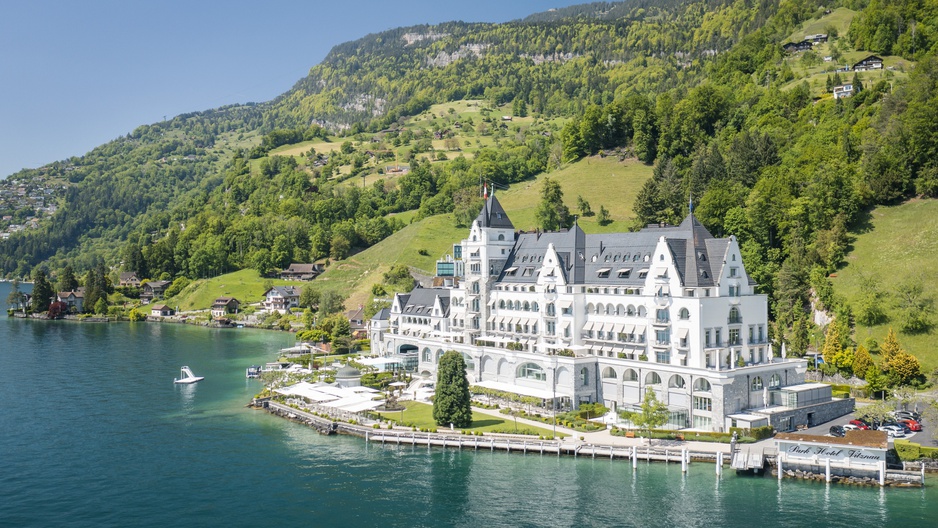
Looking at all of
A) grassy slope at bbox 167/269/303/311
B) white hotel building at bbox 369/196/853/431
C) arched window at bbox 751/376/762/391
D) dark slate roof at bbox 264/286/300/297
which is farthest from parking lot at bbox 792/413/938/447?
grassy slope at bbox 167/269/303/311

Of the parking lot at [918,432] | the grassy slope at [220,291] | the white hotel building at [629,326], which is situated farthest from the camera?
the grassy slope at [220,291]

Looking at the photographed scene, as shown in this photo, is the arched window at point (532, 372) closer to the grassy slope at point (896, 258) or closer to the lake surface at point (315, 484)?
the lake surface at point (315, 484)

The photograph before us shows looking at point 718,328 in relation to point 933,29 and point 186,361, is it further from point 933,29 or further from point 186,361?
point 933,29

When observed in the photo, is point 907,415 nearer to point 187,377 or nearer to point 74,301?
point 187,377

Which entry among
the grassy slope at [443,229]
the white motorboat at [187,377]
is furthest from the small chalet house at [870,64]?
the white motorboat at [187,377]

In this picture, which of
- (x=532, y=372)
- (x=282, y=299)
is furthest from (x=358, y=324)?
(x=532, y=372)
